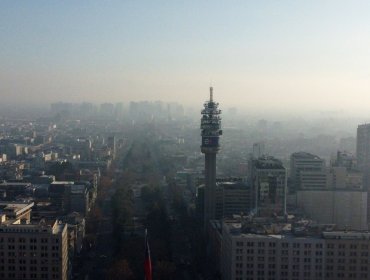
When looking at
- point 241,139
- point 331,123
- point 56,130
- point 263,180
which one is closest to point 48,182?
point 263,180

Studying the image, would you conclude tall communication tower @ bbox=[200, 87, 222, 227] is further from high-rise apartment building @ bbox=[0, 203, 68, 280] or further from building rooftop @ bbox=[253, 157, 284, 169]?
A: high-rise apartment building @ bbox=[0, 203, 68, 280]

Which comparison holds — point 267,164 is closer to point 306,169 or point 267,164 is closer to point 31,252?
point 306,169

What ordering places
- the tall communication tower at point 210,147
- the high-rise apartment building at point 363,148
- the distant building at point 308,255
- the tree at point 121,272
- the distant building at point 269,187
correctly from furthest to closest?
the high-rise apartment building at point 363,148 → the distant building at point 269,187 → the tall communication tower at point 210,147 → the tree at point 121,272 → the distant building at point 308,255

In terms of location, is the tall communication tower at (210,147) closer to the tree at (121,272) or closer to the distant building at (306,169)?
the distant building at (306,169)

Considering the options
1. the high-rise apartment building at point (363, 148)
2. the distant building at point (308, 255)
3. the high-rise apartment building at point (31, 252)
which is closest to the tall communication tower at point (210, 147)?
the distant building at point (308, 255)

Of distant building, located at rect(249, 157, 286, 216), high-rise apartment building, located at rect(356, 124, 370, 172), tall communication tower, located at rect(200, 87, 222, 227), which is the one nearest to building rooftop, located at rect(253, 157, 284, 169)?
distant building, located at rect(249, 157, 286, 216)

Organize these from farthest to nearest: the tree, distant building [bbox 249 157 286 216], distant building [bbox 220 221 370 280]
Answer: distant building [bbox 249 157 286 216] → the tree → distant building [bbox 220 221 370 280]

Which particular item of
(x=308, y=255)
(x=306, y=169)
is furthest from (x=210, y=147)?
(x=308, y=255)

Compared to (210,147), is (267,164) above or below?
below
